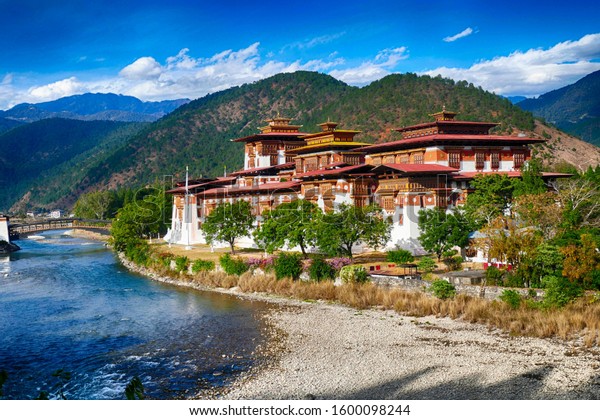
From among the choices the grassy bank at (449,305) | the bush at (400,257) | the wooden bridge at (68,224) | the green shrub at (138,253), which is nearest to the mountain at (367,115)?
the wooden bridge at (68,224)

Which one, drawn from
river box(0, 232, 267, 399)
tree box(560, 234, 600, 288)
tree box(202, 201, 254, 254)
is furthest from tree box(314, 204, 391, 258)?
tree box(560, 234, 600, 288)

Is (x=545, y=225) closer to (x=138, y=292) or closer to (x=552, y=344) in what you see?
(x=552, y=344)

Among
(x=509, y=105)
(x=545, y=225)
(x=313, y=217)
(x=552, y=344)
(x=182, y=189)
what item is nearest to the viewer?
(x=552, y=344)

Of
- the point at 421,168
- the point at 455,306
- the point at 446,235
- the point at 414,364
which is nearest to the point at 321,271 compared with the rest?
the point at 446,235

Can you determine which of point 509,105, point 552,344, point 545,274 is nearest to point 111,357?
point 552,344

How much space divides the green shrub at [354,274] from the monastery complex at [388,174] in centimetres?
959

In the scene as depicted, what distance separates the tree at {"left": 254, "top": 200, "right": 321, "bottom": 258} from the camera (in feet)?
160

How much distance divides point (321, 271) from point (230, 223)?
715 inches

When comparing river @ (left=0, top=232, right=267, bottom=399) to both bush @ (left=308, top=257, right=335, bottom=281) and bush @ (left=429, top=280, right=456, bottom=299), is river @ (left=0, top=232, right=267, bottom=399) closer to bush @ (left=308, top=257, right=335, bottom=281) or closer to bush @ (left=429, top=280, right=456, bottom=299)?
bush @ (left=308, top=257, right=335, bottom=281)

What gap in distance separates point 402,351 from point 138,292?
2549 centimetres

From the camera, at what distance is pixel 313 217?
4941cm

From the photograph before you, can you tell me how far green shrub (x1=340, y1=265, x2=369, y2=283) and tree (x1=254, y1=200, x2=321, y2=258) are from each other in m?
7.26

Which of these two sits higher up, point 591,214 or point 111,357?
point 591,214

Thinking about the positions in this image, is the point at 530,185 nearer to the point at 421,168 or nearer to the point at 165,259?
the point at 421,168
